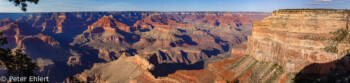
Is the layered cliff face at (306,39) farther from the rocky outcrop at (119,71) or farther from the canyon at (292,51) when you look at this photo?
the rocky outcrop at (119,71)

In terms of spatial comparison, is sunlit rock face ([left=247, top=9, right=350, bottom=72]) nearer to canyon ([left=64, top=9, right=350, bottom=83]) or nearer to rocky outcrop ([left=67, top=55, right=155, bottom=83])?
canyon ([left=64, top=9, right=350, bottom=83])

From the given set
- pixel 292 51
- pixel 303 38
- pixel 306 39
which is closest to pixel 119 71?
pixel 292 51

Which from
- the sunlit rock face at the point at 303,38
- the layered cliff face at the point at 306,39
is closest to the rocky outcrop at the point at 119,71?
the sunlit rock face at the point at 303,38

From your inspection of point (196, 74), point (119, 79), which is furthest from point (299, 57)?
point (119, 79)

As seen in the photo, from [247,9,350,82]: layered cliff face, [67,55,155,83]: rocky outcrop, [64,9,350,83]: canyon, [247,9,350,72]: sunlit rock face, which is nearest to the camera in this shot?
[64,9,350,83]: canyon

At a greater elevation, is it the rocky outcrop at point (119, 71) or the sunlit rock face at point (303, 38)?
the sunlit rock face at point (303, 38)

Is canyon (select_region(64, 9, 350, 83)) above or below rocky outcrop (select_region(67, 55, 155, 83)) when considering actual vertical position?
above

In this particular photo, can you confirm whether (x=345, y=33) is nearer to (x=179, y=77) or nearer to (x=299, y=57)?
(x=299, y=57)

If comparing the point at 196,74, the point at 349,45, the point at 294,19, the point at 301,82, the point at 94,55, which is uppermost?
the point at 294,19

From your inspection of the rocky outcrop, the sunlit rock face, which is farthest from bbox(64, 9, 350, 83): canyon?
the rocky outcrop
